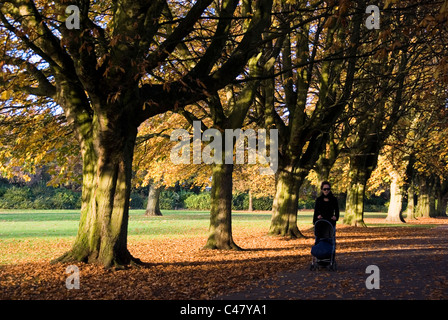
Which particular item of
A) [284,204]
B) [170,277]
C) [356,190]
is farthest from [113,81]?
[356,190]

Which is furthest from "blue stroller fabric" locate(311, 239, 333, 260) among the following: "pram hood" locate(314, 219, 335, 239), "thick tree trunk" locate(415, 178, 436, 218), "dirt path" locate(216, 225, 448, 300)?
"thick tree trunk" locate(415, 178, 436, 218)

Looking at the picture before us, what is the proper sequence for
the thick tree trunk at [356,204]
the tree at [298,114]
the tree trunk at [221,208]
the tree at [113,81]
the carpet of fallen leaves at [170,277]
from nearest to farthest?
the carpet of fallen leaves at [170,277] < the tree at [113,81] < the tree trunk at [221,208] < the tree at [298,114] < the thick tree trunk at [356,204]

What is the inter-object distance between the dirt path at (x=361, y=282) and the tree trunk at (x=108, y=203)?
10.4ft

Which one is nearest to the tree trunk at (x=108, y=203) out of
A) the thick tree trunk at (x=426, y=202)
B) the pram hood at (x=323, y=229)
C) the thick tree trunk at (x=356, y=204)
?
the pram hood at (x=323, y=229)

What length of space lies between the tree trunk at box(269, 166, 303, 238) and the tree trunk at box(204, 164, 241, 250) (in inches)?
223

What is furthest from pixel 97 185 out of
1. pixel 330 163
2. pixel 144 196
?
pixel 144 196

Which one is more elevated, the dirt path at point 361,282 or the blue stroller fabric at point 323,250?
the blue stroller fabric at point 323,250

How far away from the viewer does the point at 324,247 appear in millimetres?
10953

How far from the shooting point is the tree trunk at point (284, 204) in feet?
69.9

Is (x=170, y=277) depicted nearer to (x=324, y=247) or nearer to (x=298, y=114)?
(x=324, y=247)

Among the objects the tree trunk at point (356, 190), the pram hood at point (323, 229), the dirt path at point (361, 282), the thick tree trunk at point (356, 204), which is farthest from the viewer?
the thick tree trunk at point (356, 204)

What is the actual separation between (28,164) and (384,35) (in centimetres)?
1238

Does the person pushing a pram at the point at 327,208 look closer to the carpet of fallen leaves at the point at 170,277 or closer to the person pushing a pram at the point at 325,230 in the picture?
the person pushing a pram at the point at 325,230
